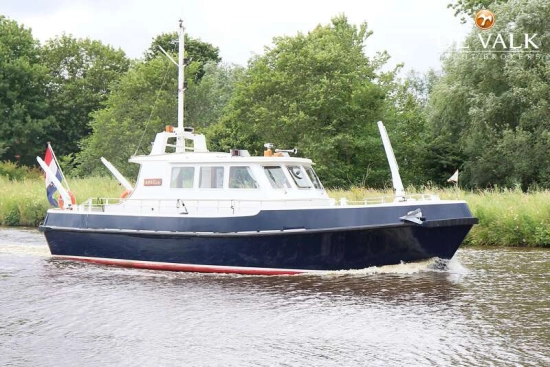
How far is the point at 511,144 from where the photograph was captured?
30.3m

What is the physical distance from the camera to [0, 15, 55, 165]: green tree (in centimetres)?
4678

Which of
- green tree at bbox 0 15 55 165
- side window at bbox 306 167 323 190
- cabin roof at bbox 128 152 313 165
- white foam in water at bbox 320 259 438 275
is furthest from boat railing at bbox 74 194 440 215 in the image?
green tree at bbox 0 15 55 165

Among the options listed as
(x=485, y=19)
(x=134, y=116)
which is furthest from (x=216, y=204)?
(x=134, y=116)

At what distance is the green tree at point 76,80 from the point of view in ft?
166

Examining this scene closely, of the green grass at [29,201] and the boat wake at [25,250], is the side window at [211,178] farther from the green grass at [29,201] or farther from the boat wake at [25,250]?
the green grass at [29,201]

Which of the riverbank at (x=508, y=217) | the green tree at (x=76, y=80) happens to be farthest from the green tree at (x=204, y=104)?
the riverbank at (x=508, y=217)

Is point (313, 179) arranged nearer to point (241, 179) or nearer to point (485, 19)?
point (241, 179)

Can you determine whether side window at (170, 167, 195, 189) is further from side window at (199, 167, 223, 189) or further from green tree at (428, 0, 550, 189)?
green tree at (428, 0, 550, 189)

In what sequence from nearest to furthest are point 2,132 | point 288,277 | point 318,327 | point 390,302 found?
1. point 318,327
2. point 390,302
3. point 288,277
4. point 2,132

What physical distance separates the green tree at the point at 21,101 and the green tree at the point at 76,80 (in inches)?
45.9

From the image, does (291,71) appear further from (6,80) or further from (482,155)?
(6,80)

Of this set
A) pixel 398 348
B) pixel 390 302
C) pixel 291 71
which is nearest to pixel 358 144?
pixel 291 71

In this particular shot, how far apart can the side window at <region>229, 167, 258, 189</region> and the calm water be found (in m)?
1.81

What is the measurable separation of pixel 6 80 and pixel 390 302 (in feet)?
132
